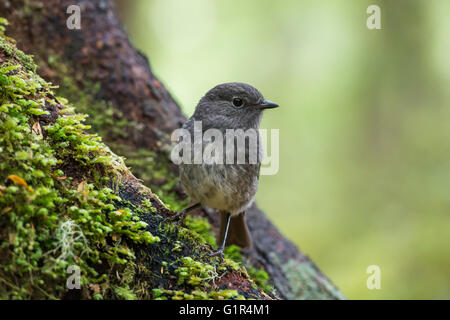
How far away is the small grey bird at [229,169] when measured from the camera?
344 centimetres

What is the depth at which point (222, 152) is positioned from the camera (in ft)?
11.3

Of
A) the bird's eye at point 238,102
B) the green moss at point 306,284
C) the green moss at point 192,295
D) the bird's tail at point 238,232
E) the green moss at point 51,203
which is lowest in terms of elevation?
the green moss at point 306,284

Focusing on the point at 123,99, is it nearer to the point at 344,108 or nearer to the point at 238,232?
the point at 238,232

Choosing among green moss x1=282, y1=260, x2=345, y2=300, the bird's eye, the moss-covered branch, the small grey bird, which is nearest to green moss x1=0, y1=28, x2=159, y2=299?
the moss-covered branch

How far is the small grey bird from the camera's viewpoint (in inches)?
135

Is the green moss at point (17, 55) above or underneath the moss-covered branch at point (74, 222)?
above

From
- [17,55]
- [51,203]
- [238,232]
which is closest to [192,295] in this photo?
[51,203]

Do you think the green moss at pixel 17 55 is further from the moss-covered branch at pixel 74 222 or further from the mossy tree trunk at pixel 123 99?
the mossy tree trunk at pixel 123 99

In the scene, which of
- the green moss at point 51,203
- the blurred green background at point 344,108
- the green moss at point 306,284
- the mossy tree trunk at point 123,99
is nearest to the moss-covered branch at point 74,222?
the green moss at point 51,203

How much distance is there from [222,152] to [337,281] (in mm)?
4526

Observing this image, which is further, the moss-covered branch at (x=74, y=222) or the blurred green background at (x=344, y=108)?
the blurred green background at (x=344, y=108)

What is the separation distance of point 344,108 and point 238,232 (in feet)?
20.8

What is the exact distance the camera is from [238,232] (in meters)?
4.11
